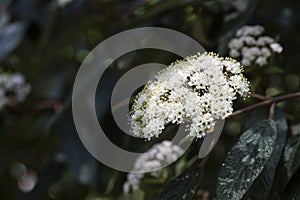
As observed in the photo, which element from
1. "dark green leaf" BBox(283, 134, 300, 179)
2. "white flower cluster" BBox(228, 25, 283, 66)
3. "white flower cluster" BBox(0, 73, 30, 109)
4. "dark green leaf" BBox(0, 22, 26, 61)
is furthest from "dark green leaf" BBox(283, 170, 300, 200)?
"white flower cluster" BBox(0, 73, 30, 109)

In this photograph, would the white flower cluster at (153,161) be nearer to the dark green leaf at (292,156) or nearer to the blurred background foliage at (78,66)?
the blurred background foliage at (78,66)

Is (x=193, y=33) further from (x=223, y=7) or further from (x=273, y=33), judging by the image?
(x=273, y=33)

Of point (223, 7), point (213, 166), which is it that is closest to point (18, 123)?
point (213, 166)

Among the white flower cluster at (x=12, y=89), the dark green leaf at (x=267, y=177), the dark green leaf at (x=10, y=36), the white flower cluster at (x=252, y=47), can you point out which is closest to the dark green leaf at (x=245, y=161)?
the dark green leaf at (x=267, y=177)

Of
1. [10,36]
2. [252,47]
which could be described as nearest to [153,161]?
[252,47]

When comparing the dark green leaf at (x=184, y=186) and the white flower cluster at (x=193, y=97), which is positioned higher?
the white flower cluster at (x=193, y=97)

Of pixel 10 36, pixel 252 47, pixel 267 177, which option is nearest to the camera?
pixel 267 177

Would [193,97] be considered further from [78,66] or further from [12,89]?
[12,89]
